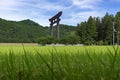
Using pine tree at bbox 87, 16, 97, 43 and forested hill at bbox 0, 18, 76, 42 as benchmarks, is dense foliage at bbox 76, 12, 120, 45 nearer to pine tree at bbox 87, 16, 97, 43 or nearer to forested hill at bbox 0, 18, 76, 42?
pine tree at bbox 87, 16, 97, 43

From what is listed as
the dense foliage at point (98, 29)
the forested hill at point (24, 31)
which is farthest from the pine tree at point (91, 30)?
the forested hill at point (24, 31)

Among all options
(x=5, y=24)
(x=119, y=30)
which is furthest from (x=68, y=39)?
(x=5, y=24)

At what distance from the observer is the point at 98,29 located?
72938 millimetres

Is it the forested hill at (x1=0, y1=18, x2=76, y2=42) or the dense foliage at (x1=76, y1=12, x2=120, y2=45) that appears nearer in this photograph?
the dense foliage at (x1=76, y1=12, x2=120, y2=45)

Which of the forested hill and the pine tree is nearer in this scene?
the pine tree

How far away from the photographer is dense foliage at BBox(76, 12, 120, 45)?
6526 centimetres

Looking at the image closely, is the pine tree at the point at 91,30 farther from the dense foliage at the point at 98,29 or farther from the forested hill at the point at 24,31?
A: the forested hill at the point at 24,31

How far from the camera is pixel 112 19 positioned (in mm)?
72938

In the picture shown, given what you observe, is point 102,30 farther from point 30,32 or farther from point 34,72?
point 34,72

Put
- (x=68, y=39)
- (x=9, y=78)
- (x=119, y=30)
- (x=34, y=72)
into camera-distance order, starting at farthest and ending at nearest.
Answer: (x=119, y=30) → (x=68, y=39) → (x=34, y=72) → (x=9, y=78)

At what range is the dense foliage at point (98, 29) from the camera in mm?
65262

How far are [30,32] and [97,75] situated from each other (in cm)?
8322

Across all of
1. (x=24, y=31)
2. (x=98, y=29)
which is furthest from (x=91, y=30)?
(x=24, y=31)

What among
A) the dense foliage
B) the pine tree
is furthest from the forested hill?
the pine tree
